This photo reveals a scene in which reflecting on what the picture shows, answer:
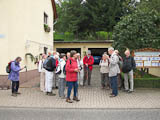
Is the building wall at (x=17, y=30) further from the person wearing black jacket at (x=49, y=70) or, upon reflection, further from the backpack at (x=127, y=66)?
the backpack at (x=127, y=66)

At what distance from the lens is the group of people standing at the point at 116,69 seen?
8.02m

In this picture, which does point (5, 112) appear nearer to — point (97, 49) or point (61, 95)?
point (61, 95)

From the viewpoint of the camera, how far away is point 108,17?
109 feet

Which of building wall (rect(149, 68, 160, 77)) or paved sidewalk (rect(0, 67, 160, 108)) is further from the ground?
building wall (rect(149, 68, 160, 77))

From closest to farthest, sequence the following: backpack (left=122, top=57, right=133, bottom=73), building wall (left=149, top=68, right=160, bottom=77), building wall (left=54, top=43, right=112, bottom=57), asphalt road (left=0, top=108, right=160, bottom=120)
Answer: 1. asphalt road (left=0, top=108, right=160, bottom=120)
2. backpack (left=122, top=57, right=133, bottom=73)
3. building wall (left=149, top=68, right=160, bottom=77)
4. building wall (left=54, top=43, right=112, bottom=57)

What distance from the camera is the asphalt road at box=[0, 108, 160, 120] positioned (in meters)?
5.61

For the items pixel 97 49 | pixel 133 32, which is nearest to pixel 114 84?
pixel 133 32

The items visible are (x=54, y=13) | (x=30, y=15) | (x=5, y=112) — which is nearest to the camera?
Result: (x=5, y=112)

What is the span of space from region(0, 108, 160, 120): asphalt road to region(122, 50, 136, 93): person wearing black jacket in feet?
8.31

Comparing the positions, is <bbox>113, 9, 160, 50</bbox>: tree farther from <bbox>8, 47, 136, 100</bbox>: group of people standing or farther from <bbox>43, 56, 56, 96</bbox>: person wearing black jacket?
<bbox>43, 56, 56, 96</bbox>: person wearing black jacket

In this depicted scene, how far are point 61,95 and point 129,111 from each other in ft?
9.58

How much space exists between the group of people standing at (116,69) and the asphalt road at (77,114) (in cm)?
188

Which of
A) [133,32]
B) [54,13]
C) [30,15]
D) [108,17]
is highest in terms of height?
[108,17]

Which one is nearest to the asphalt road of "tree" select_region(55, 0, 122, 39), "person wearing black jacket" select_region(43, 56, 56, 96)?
"person wearing black jacket" select_region(43, 56, 56, 96)
